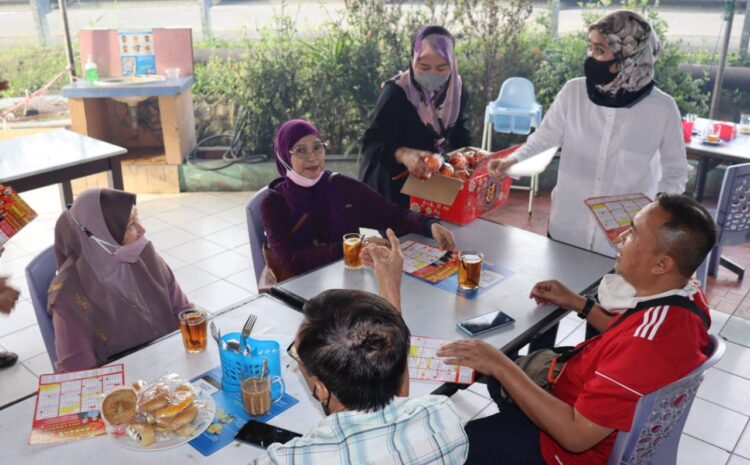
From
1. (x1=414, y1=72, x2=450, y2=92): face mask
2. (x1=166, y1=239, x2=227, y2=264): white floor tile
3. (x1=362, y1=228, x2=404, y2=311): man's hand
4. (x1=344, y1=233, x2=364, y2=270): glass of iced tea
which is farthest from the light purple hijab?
(x1=166, y1=239, x2=227, y2=264): white floor tile

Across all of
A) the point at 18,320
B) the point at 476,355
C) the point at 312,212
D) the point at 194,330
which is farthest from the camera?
the point at 18,320

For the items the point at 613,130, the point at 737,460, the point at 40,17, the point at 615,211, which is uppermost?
the point at 40,17

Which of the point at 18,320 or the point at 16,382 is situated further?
the point at 18,320

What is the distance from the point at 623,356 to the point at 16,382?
2.89m

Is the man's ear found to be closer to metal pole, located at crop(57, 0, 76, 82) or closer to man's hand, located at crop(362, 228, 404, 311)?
man's hand, located at crop(362, 228, 404, 311)

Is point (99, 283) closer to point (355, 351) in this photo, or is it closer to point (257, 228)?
point (257, 228)

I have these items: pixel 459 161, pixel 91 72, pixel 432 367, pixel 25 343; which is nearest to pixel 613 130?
pixel 459 161

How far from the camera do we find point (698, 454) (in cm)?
259

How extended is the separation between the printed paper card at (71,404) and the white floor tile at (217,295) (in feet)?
6.77

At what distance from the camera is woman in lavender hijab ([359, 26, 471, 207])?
9.93 ft

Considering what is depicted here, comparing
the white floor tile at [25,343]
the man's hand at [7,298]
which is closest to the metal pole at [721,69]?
the man's hand at [7,298]

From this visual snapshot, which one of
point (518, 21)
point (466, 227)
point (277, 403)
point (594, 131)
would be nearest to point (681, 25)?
point (518, 21)

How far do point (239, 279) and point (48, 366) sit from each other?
130 cm

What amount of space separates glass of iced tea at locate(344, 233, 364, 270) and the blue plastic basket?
76 cm
